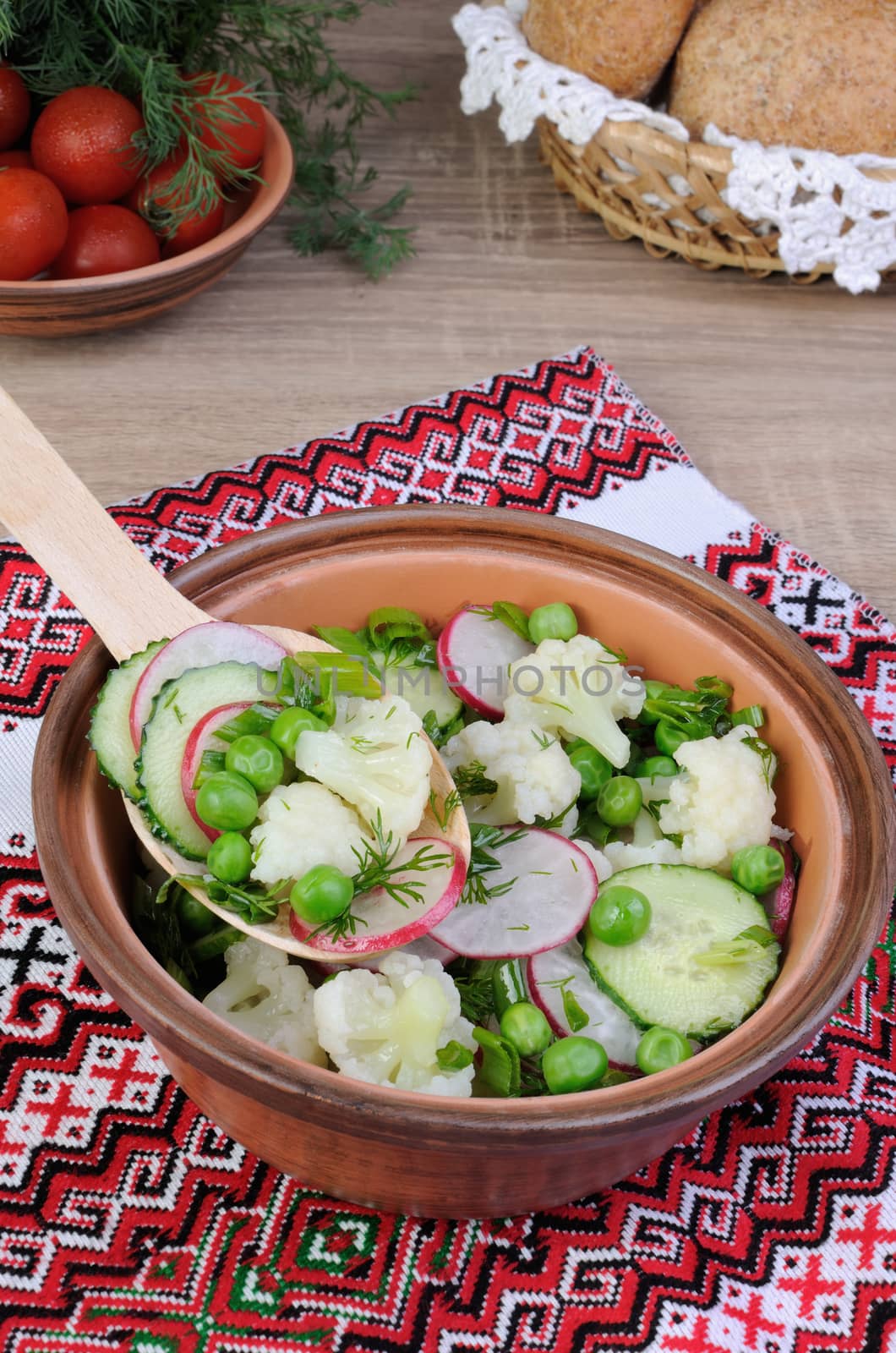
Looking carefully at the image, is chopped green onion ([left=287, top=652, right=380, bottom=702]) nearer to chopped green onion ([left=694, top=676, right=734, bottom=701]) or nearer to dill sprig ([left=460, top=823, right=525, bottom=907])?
dill sprig ([left=460, top=823, right=525, bottom=907])

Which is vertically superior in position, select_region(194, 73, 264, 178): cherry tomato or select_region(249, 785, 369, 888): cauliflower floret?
select_region(194, 73, 264, 178): cherry tomato

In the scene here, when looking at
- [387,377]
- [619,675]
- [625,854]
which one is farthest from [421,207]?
[625,854]

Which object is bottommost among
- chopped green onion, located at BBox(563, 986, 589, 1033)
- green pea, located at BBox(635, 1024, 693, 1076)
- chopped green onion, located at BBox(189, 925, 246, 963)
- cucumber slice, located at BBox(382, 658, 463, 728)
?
chopped green onion, located at BBox(189, 925, 246, 963)

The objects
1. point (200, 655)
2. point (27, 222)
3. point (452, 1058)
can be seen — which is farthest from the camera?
point (27, 222)

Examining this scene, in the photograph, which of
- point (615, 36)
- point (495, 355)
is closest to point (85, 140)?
point (495, 355)

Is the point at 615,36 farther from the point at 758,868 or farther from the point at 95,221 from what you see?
the point at 758,868

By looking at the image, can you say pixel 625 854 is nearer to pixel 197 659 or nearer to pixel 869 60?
pixel 197 659

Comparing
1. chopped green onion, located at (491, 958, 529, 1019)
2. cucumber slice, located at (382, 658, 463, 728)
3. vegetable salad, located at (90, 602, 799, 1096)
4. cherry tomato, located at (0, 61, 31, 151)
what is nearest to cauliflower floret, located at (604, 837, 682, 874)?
vegetable salad, located at (90, 602, 799, 1096)
